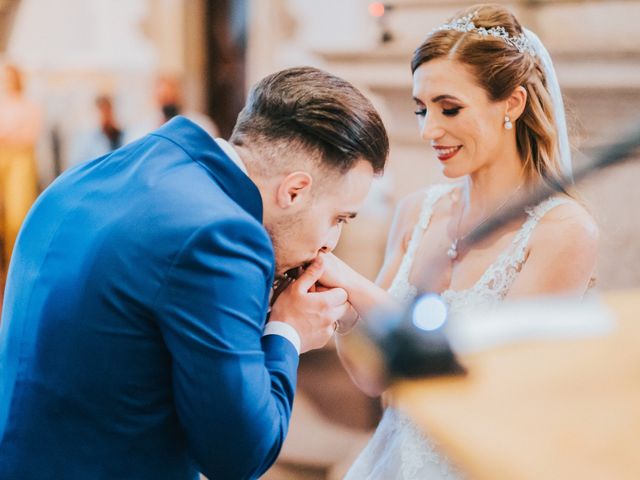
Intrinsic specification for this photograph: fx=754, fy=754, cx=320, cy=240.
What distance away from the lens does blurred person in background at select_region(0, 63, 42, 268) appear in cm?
598

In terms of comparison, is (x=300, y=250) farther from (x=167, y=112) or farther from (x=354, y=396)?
(x=167, y=112)

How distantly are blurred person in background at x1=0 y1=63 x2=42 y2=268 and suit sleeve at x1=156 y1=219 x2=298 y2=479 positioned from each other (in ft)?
16.4

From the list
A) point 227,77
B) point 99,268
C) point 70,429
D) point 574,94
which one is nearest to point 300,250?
point 99,268

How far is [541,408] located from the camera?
3.02 ft

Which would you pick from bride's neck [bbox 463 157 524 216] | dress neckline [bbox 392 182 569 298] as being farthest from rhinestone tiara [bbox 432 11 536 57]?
dress neckline [bbox 392 182 569 298]

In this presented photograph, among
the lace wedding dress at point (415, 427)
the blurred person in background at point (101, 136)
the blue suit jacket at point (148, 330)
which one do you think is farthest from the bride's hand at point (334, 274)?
the blurred person in background at point (101, 136)

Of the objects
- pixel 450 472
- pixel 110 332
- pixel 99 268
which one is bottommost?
pixel 450 472

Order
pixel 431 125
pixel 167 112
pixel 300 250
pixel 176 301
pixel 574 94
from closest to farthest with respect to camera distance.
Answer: pixel 176 301
pixel 300 250
pixel 431 125
pixel 574 94
pixel 167 112

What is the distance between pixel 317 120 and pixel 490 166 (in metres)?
0.70

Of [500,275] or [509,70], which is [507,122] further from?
[500,275]

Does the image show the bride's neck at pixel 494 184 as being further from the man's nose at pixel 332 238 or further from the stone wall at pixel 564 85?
the man's nose at pixel 332 238

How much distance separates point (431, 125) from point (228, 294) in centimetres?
86

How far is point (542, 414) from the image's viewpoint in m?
0.91

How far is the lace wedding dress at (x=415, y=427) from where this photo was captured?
6.19 feet
